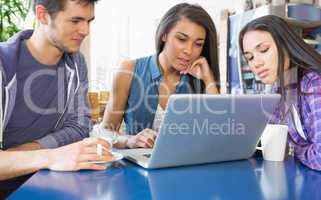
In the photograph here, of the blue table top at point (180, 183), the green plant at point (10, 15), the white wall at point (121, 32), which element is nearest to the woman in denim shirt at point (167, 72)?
the blue table top at point (180, 183)

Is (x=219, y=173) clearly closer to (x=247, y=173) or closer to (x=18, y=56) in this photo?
(x=247, y=173)

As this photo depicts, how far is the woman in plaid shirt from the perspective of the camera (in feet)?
3.26

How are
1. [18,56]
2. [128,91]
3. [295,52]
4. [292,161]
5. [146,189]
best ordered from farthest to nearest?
1. [128,91]
2. [18,56]
3. [295,52]
4. [292,161]
5. [146,189]

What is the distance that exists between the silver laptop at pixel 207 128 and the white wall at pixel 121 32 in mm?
3694

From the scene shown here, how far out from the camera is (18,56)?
1.25 metres

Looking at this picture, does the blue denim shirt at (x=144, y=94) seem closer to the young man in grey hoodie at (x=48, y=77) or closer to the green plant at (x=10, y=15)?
the young man in grey hoodie at (x=48, y=77)

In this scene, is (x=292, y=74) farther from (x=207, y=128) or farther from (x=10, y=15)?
(x=10, y=15)

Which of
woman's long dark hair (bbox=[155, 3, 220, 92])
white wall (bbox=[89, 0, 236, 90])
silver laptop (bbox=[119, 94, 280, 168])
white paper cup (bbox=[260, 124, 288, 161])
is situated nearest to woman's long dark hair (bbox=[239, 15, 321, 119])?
white paper cup (bbox=[260, 124, 288, 161])

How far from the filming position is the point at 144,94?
1.76m

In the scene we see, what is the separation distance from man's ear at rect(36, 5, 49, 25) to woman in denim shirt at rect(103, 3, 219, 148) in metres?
0.56

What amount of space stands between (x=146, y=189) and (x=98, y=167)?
0.20 meters

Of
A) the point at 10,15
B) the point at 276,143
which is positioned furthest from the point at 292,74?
the point at 10,15

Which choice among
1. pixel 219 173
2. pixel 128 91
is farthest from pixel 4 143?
pixel 219 173

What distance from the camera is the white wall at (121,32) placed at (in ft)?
15.1
